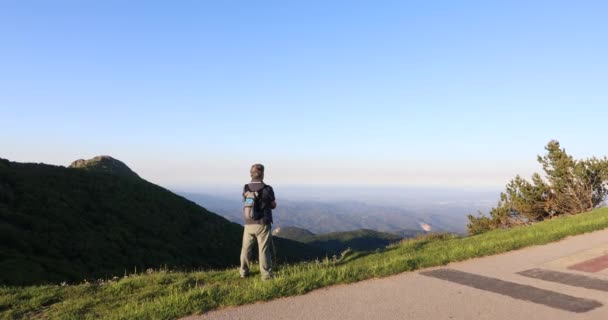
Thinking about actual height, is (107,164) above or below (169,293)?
above

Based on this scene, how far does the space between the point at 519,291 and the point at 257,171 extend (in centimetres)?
470

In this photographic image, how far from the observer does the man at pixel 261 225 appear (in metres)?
7.21

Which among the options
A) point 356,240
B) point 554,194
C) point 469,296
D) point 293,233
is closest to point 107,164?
point 554,194

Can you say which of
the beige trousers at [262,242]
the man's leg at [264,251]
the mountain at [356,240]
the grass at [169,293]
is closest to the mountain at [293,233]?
the mountain at [356,240]

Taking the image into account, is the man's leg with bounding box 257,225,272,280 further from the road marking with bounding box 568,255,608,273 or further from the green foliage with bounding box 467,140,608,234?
the green foliage with bounding box 467,140,608,234

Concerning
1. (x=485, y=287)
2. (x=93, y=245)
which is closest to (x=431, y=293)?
(x=485, y=287)

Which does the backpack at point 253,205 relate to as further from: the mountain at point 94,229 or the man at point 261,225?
the mountain at point 94,229

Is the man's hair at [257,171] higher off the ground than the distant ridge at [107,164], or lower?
lower

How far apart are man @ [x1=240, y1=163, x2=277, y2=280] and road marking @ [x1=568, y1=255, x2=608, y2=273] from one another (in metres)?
5.72

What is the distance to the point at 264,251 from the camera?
7.21 metres

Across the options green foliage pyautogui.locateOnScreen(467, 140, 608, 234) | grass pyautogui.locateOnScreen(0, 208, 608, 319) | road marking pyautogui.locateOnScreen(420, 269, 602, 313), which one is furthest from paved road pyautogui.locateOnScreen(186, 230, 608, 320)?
green foliage pyautogui.locateOnScreen(467, 140, 608, 234)

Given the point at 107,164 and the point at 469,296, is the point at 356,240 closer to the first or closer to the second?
the point at 107,164

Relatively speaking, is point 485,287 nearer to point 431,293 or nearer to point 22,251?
point 431,293

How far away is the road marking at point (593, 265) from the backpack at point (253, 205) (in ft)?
19.6
